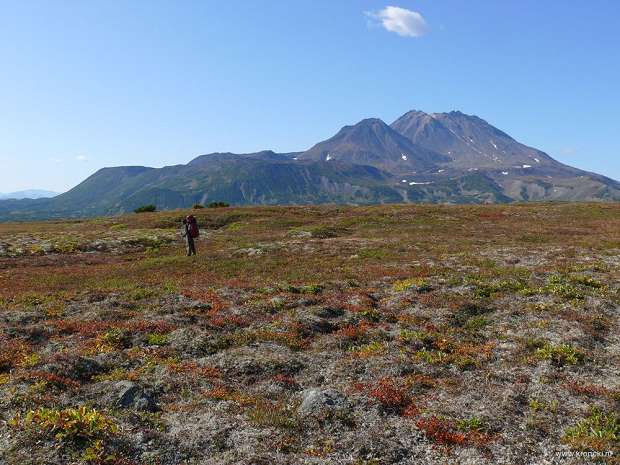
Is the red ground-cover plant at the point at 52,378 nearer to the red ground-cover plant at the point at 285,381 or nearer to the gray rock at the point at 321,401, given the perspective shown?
the red ground-cover plant at the point at 285,381

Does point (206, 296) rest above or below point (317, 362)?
above

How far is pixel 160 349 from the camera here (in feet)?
63.0

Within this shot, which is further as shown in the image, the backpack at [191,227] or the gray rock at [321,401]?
the backpack at [191,227]

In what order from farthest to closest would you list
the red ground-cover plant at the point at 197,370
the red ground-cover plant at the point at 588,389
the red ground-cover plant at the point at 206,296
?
the red ground-cover plant at the point at 206,296 < the red ground-cover plant at the point at 197,370 < the red ground-cover plant at the point at 588,389

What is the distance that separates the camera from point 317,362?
18188 millimetres

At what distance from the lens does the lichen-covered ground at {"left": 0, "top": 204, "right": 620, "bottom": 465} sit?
12148 millimetres

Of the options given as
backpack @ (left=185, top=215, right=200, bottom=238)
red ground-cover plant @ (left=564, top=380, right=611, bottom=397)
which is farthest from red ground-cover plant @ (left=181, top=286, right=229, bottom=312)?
red ground-cover plant @ (left=564, top=380, right=611, bottom=397)

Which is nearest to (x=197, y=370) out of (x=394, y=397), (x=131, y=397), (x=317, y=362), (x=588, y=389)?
(x=131, y=397)

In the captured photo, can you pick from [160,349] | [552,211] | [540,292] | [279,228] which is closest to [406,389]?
[160,349]

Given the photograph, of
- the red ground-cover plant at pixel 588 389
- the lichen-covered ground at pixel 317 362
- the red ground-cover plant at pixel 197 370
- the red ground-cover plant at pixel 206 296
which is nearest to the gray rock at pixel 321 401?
the lichen-covered ground at pixel 317 362

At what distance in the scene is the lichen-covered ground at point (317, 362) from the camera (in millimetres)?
12148

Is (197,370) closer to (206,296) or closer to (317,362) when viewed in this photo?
(317,362)

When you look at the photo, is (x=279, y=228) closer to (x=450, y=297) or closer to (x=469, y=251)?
(x=469, y=251)

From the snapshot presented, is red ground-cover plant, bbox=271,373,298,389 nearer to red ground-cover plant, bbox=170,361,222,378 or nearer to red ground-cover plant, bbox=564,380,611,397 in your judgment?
red ground-cover plant, bbox=170,361,222,378
